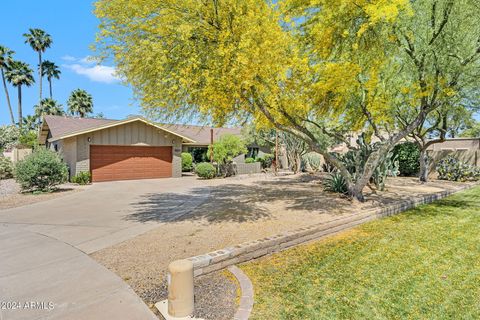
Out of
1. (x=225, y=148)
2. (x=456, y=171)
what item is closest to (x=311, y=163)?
(x=225, y=148)

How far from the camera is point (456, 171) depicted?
16.7 metres

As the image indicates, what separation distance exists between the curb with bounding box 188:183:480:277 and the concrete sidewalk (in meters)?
1.16

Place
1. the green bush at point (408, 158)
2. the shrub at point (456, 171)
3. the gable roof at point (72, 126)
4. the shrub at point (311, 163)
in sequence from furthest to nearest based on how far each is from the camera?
the shrub at point (311, 163)
the green bush at point (408, 158)
the gable roof at point (72, 126)
the shrub at point (456, 171)

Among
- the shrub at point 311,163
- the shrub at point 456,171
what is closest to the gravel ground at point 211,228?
the shrub at point 456,171

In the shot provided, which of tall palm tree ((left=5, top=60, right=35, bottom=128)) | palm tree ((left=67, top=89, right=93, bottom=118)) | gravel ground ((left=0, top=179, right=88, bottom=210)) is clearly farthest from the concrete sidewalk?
tall palm tree ((left=5, top=60, right=35, bottom=128))

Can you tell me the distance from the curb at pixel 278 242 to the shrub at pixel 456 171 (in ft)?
34.2

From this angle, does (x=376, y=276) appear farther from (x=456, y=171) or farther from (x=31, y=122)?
(x=31, y=122)

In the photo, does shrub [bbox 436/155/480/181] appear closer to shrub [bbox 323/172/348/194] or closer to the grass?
shrub [bbox 323/172/348/194]

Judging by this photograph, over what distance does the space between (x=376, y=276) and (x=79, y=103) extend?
4801 cm

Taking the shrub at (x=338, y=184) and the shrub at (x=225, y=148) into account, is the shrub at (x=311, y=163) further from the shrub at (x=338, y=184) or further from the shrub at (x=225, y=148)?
the shrub at (x=338, y=184)

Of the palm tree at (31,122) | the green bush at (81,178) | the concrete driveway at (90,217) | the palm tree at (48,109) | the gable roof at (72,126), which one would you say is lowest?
the concrete driveway at (90,217)

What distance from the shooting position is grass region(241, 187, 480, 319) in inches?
141

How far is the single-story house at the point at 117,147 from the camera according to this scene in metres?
17.3

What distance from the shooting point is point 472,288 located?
4133mm
